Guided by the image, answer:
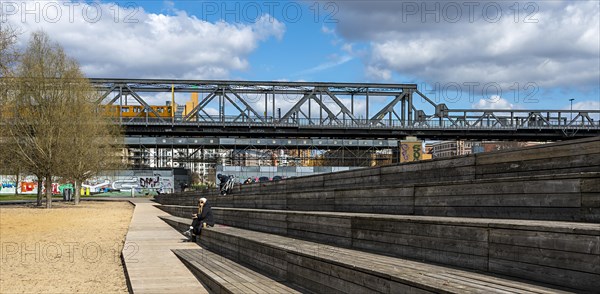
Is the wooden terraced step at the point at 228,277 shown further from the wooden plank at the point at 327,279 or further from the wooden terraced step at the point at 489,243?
the wooden terraced step at the point at 489,243

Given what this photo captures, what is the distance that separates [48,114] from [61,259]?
26.1 meters

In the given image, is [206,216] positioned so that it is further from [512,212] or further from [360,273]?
[512,212]

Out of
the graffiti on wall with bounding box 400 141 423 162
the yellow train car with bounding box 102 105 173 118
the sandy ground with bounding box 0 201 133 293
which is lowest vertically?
the sandy ground with bounding box 0 201 133 293

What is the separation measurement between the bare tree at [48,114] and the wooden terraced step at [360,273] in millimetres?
31606

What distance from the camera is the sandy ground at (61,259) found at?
9953 mm

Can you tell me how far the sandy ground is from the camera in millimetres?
9953

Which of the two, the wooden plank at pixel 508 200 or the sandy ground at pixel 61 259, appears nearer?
the wooden plank at pixel 508 200

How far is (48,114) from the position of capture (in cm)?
3631

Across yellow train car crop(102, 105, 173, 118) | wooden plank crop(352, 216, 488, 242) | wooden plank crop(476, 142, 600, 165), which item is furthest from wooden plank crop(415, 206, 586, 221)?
yellow train car crop(102, 105, 173, 118)

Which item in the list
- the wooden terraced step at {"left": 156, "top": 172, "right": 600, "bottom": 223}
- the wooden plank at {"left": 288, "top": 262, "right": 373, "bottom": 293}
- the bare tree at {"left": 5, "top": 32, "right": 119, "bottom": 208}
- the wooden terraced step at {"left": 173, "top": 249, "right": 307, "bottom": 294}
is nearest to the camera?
the wooden terraced step at {"left": 156, "top": 172, "right": 600, "bottom": 223}

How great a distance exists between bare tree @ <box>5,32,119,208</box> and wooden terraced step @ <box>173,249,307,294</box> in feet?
94.2

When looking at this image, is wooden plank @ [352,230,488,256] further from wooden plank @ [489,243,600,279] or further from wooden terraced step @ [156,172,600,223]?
wooden terraced step @ [156,172,600,223]

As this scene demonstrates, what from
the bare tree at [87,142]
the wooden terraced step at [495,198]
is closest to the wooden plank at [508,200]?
the wooden terraced step at [495,198]

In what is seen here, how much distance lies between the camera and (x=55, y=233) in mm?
19531
